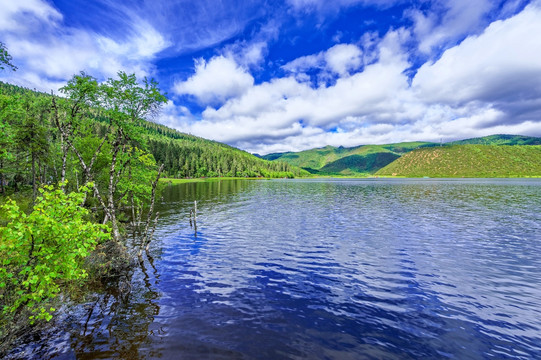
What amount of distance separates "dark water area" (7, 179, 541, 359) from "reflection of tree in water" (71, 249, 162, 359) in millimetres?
71

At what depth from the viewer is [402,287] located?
18.3 metres

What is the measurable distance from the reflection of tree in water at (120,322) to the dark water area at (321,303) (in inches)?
2.8

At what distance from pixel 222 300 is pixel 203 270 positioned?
239 inches

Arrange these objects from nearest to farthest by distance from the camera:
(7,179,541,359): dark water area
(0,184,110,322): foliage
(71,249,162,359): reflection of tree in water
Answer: (0,184,110,322): foliage < (71,249,162,359): reflection of tree in water < (7,179,541,359): dark water area

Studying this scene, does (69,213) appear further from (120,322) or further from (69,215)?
(120,322)

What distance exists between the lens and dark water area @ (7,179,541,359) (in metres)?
11.9

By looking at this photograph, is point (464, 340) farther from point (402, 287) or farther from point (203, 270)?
point (203, 270)

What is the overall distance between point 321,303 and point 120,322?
12622 millimetres

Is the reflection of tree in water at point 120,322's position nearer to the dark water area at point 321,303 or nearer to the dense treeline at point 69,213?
the dark water area at point 321,303

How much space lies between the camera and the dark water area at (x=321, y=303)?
11922 mm

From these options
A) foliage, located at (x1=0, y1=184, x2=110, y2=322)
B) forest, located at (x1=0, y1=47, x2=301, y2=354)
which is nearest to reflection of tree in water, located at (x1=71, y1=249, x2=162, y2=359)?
forest, located at (x1=0, y1=47, x2=301, y2=354)

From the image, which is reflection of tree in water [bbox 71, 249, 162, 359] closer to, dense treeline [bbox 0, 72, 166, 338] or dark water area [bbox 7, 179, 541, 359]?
dark water area [bbox 7, 179, 541, 359]

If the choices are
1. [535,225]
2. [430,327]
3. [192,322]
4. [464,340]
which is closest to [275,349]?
[192,322]

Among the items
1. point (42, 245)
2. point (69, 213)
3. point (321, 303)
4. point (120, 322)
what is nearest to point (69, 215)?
point (69, 213)
